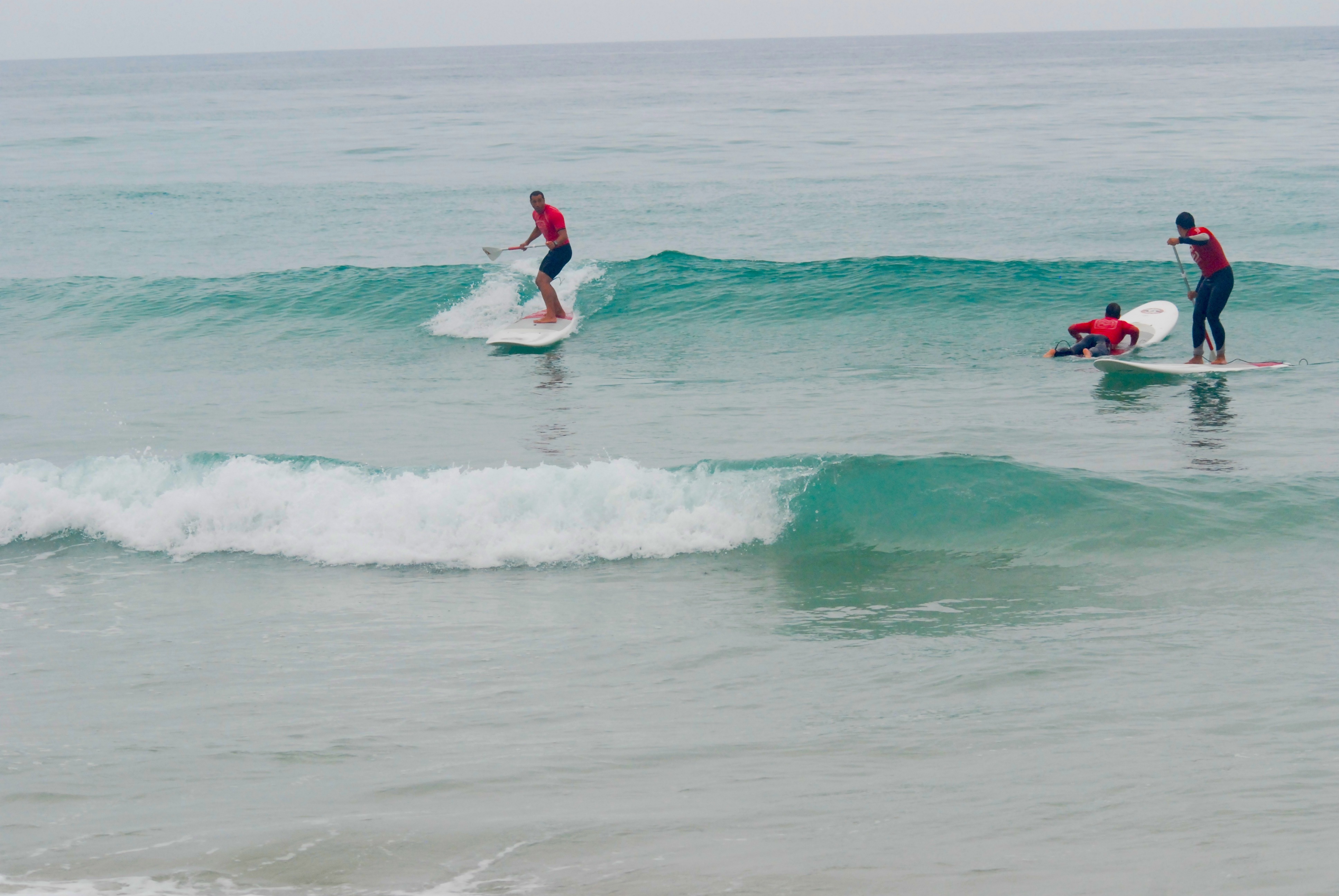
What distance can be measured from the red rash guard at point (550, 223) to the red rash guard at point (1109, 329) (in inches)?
270

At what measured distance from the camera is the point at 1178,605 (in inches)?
251

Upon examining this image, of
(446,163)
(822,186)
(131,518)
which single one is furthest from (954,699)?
(446,163)

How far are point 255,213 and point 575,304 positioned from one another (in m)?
15.8

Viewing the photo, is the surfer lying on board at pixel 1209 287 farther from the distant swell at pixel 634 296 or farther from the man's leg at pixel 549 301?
the man's leg at pixel 549 301

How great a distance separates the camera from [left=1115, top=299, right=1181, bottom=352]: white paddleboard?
46.5ft

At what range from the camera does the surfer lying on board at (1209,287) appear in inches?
462

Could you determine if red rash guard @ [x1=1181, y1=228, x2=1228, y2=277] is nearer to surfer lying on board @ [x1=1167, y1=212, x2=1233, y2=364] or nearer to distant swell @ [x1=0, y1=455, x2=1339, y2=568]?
surfer lying on board @ [x1=1167, y1=212, x2=1233, y2=364]

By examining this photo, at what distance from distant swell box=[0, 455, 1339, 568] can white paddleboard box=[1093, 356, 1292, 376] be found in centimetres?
403

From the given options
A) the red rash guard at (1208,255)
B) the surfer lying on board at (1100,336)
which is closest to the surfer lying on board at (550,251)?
the surfer lying on board at (1100,336)

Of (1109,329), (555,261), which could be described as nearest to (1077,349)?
(1109,329)

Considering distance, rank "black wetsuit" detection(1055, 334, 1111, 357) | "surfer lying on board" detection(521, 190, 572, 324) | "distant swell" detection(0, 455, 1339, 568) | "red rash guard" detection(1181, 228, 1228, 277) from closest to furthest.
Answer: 1. "distant swell" detection(0, 455, 1339, 568)
2. "red rash guard" detection(1181, 228, 1228, 277)
3. "black wetsuit" detection(1055, 334, 1111, 357)
4. "surfer lying on board" detection(521, 190, 572, 324)

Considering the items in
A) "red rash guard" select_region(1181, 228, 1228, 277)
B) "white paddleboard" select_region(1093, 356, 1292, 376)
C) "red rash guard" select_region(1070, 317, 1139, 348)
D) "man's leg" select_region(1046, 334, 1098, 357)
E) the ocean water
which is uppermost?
"red rash guard" select_region(1181, 228, 1228, 277)

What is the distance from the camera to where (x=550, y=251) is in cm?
1567

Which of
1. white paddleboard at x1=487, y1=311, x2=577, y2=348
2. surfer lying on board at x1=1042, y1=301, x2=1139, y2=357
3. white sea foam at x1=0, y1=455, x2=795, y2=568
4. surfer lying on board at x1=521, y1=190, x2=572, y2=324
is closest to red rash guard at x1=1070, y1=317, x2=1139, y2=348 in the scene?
surfer lying on board at x1=1042, y1=301, x2=1139, y2=357
